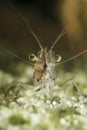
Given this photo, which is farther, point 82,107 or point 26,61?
point 26,61

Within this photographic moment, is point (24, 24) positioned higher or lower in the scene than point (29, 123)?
higher

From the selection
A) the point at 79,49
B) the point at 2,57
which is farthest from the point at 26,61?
the point at 79,49

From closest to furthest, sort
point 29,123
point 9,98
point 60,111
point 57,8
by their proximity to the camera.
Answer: point 29,123 < point 60,111 < point 9,98 < point 57,8

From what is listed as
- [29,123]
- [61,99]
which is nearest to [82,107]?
[61,99]

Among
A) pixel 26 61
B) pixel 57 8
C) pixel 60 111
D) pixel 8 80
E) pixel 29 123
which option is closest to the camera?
pixel 29 123

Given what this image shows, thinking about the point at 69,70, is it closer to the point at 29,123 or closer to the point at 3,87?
A: the point at 3,87

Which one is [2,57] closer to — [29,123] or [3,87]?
[3,87]

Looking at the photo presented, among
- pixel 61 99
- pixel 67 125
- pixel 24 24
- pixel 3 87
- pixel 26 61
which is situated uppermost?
pixel 24 24
